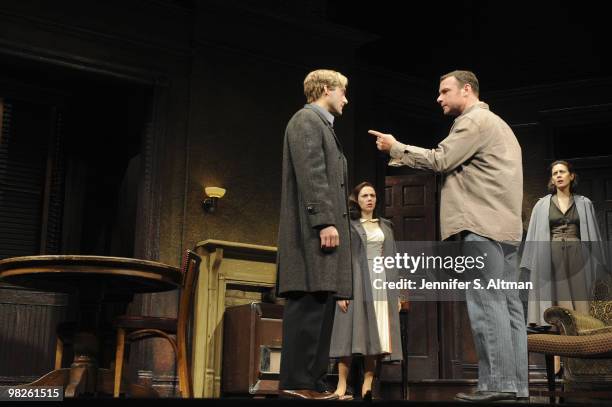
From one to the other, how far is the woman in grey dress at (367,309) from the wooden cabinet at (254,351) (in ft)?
1.79

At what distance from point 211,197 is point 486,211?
3624mm

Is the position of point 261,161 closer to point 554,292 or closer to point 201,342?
point 201,342

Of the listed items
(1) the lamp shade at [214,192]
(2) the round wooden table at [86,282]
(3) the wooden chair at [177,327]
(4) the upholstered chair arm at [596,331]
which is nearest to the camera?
(2) the round wooden table at [86,282]

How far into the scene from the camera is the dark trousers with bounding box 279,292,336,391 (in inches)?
116

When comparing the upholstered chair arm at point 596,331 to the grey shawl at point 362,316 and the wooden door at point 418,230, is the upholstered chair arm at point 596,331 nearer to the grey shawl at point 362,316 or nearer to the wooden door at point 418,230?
the grey shawl at point 362,316

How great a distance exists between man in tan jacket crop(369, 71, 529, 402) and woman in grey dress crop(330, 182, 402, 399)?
6.91 feet

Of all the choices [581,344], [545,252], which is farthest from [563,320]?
[545,252]

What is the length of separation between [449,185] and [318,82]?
73 centimetres

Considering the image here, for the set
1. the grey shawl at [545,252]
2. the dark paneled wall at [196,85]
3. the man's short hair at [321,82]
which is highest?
the dark paneled wall at [196,85]

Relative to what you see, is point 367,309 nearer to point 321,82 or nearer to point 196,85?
point 321,82

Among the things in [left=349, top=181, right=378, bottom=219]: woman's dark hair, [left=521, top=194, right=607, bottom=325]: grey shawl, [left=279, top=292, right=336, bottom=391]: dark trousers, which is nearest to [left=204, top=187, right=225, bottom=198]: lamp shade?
[left=349, top=181, right=378, bottom=219]: woman's dark hair

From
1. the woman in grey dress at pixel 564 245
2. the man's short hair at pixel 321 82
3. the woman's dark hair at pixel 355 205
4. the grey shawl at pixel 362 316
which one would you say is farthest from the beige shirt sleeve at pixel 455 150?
the woman in grey dress at pixel 564 245

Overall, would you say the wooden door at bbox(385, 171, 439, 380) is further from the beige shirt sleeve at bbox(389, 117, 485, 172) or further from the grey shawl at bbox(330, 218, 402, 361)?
the beige shirt sleeve at bbox(389, 117, 485, 172)

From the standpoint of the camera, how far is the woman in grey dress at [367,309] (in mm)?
5168
